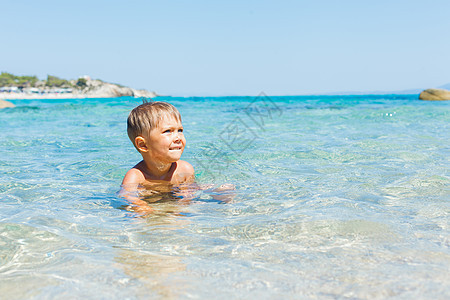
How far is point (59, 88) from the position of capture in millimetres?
110750

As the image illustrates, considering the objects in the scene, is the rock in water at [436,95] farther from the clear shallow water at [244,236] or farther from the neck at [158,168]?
the neck at [158,168]

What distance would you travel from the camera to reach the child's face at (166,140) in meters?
3.39

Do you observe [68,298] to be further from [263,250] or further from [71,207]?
[71,207]

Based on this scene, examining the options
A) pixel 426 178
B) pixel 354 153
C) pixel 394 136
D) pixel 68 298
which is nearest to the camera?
pixel 68 298

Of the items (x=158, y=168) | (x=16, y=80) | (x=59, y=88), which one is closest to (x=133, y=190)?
(x=158, y=168)

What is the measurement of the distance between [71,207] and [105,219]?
0.50m

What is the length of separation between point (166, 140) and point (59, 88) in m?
119

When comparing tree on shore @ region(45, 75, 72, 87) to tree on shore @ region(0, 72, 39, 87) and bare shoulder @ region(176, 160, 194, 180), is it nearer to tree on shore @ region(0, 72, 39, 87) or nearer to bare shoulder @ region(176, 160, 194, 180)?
tree on shore @ region(0, 72, 39, 87)

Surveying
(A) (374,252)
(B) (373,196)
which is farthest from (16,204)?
(B) (373,196)

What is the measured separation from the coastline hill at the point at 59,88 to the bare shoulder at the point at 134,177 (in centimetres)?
10162

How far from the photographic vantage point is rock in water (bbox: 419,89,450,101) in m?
31.7

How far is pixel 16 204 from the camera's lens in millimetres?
3086

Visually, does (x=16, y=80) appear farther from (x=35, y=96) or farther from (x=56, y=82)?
(x=35, y=96)

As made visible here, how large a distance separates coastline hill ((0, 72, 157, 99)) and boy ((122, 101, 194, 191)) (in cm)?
10163
